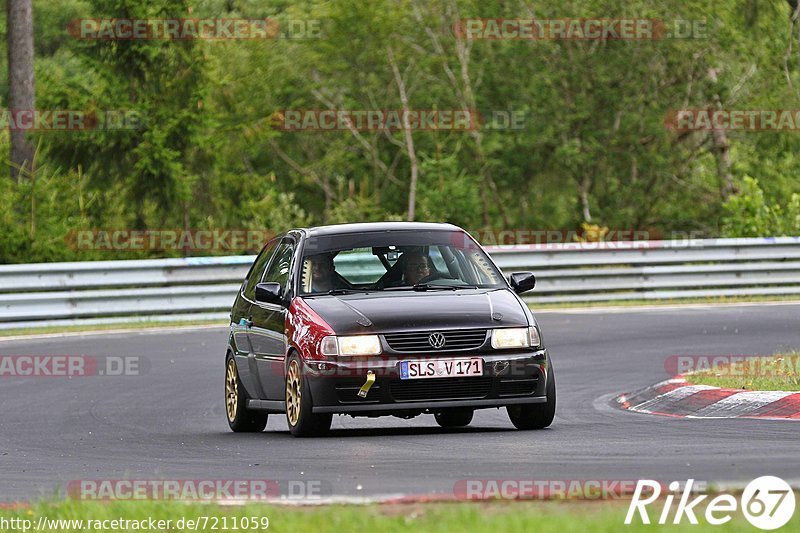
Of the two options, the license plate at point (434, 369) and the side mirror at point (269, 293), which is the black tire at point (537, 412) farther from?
the side mirror at point (269, 293)

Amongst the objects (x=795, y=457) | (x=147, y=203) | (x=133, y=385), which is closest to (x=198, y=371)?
(x=133, y=385)

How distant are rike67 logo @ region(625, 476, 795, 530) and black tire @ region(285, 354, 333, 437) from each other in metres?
4.30

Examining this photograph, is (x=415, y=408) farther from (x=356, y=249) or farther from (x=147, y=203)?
(x=147, y=203)

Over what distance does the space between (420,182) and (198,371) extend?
29.6 meters

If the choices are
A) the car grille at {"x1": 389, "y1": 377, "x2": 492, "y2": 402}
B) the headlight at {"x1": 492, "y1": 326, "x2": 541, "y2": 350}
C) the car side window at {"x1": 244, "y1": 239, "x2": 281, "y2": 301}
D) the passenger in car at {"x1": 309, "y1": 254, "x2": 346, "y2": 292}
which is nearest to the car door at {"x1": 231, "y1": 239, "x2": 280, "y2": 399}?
the car side window at {"x1": 244, "y1": 239, "x2": 281, "y2": 301}

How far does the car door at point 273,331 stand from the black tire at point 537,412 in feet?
5.68

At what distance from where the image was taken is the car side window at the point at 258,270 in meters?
13.9

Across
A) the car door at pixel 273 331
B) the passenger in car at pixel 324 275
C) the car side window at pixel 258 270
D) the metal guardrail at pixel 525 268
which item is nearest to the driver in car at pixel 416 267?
the passenger in car at pixel 324 275

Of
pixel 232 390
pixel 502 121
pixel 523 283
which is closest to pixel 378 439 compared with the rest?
pixel 523 283

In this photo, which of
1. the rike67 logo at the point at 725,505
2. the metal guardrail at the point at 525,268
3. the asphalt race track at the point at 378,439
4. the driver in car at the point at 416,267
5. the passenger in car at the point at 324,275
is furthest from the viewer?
the metal guardrail at the point at 525,268

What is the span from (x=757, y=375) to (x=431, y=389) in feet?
13.0

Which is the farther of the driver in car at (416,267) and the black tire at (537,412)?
the driver in car at (416,267)

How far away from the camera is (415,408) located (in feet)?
37.9

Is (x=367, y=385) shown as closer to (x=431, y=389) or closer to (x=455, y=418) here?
(x=431, y=389)
